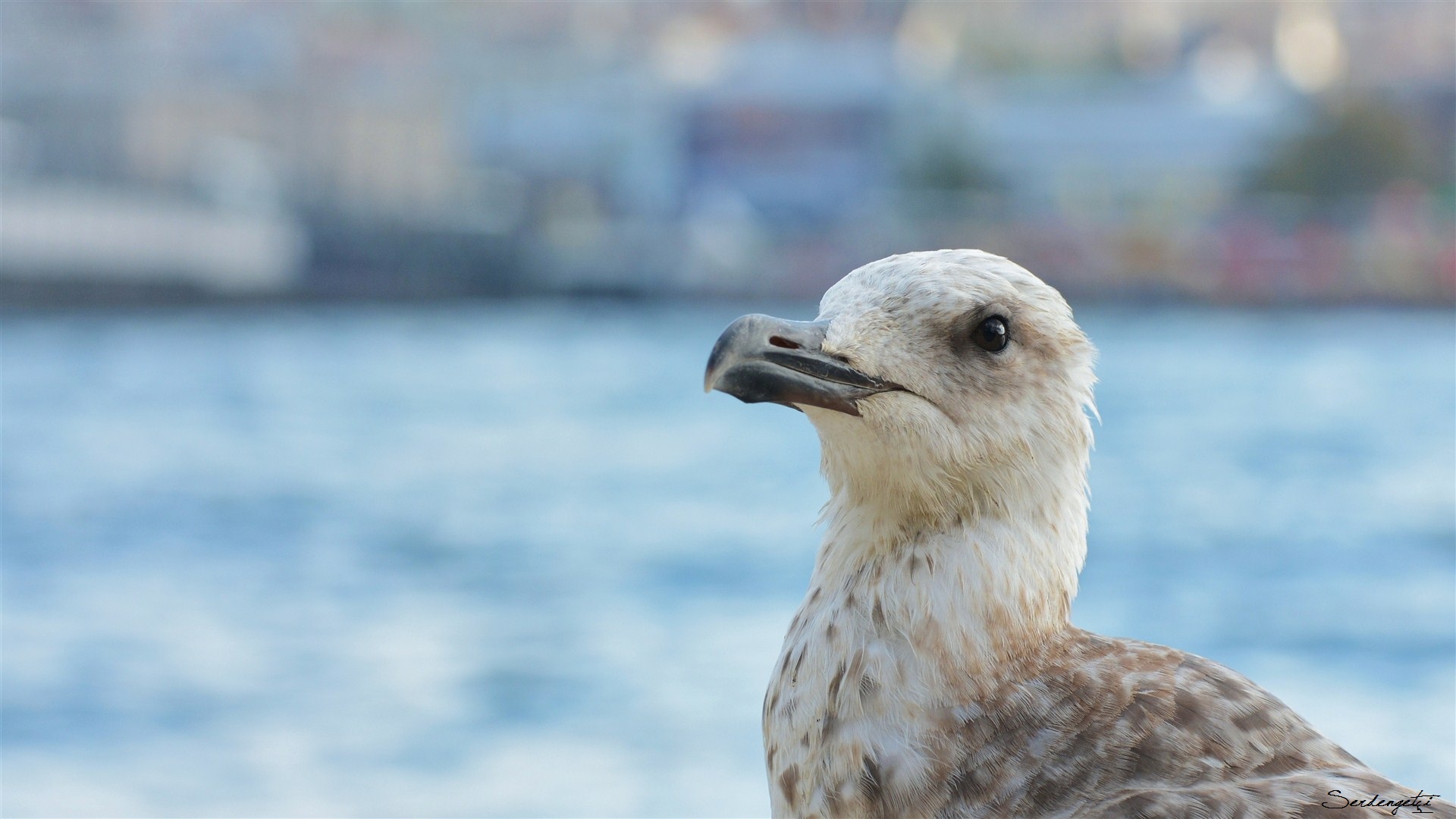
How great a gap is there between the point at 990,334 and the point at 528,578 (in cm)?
628

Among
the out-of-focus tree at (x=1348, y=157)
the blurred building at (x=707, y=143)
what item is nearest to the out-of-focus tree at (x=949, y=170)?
the blurred building at (x=707, y=143)

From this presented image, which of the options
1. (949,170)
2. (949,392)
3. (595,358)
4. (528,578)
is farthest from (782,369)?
(949,170)

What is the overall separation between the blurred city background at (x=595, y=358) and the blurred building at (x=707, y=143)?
0.17 meters

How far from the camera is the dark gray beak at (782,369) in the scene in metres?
1.62

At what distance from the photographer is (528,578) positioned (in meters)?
7.82

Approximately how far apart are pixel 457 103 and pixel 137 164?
11223mm

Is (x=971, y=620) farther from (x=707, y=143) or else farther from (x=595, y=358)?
(x=707, y=143)

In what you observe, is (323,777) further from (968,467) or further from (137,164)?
(137,164)

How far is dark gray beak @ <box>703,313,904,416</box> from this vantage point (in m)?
1.62

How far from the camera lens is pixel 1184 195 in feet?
136

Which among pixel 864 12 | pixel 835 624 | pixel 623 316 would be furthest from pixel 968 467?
pixel 864 12

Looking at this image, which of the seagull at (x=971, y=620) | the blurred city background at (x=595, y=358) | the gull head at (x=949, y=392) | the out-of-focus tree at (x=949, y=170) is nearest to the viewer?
the seagull at (x=971, y=620)

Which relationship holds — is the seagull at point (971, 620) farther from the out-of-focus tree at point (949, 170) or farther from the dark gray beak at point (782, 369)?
the out-of-focus tree at point (949, 170)

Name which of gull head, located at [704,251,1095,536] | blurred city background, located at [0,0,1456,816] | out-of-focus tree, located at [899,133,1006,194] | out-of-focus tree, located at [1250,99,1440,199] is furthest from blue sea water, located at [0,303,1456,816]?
out-of-focus tree, located at [899,133,1006,194]
